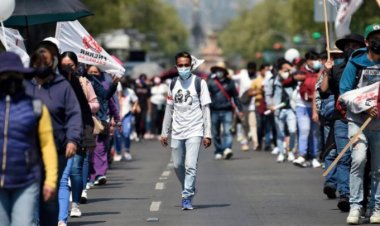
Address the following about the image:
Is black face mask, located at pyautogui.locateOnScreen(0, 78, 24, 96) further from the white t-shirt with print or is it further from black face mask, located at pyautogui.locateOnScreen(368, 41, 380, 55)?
the white t-shirt with print

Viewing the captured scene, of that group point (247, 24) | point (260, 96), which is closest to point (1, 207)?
point (260, 96)

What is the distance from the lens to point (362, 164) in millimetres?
13727

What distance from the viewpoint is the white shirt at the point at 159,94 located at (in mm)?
41441

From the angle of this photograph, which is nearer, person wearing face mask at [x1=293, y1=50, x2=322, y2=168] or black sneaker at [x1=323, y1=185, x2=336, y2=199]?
black sneaker at [x1=323, y1=185, x2=336, y2=199]

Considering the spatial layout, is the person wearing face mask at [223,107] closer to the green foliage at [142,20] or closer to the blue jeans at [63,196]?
the blue jeans at [63,196]

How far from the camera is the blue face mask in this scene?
1592 centimetres

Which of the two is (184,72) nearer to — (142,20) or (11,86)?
(11,86)

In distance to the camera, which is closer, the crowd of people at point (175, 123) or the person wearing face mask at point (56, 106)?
the crowd of people at point (175, 123)

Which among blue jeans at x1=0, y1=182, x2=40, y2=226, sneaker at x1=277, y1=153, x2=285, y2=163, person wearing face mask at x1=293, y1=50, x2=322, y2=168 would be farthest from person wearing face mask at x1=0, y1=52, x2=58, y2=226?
sneaker at x1=277, y1=153, x2=285, y2=163

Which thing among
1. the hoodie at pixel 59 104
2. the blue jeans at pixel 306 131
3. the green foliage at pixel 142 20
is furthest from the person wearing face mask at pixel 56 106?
the green foliage at pixel 142 20

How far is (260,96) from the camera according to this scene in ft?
99.5

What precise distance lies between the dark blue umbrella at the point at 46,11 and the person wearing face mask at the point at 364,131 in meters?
3.94

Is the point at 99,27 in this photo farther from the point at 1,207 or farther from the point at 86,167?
the point at 1,207

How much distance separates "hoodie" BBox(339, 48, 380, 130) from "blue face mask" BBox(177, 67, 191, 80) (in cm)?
262
